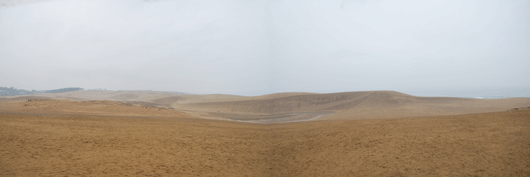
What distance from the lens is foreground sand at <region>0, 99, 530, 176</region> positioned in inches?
262

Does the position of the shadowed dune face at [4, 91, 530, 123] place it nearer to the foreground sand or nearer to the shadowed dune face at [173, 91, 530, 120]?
the shadowed dune face at [173, 91, 530, 120]

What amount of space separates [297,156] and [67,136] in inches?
301

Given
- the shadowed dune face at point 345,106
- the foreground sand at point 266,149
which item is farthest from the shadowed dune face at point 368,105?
the foreground sand at point 266,149

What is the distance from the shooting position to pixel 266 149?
10547mm

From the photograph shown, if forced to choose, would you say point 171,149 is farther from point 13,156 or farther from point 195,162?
point 13,156

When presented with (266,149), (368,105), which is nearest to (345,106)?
(368,105)

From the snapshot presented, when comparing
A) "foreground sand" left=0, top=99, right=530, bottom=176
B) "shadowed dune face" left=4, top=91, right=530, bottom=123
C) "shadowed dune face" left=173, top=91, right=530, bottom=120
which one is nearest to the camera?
"foreground sand" left=0, top=99, right=530, bottom=176

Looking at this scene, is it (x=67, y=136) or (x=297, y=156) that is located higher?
(x=67, y=136)

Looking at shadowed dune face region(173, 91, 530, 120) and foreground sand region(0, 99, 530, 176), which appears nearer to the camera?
foreground sand region(0, 99, 530, 176)

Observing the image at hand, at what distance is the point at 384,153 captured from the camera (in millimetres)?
8172

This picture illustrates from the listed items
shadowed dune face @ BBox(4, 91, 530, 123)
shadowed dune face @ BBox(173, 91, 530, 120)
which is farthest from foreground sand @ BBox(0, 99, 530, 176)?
shadowed dune face @ BBox(173, 91, 530, 120)

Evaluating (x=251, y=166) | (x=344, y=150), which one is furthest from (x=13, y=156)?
(x=344, y=150)

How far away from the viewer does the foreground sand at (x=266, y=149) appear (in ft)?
21.9

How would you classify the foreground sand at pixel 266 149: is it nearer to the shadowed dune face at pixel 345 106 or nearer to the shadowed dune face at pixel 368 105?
the shadowed dune face at pixel 345 106
